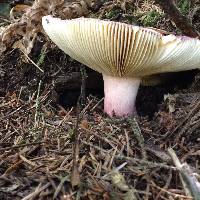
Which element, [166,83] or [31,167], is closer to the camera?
[31,167]

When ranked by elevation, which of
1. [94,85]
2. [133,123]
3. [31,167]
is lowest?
[31,167]

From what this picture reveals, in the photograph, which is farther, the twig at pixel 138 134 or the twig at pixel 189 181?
the twig at pixel 138 134

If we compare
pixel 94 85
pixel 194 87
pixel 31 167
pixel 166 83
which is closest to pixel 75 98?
pixel 94 85

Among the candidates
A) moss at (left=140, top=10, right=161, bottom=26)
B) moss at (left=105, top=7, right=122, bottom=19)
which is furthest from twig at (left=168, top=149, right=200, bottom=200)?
moss at (left=105, top=7, right=122, bottom=19)

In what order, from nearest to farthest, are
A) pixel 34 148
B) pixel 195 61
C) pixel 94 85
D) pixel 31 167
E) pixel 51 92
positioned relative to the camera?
pixel 31 167, pixel 34 148, pixel 195 61, pixel 51 92, pixel 94 85

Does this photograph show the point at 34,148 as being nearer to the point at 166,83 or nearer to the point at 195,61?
the point at 195,61

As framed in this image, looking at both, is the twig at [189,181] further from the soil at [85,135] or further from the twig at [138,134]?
the twig at [138,134]

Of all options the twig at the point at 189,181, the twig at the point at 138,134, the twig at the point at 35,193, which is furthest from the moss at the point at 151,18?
the twig at the point at 35,193

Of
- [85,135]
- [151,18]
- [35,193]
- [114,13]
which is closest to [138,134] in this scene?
[85,135]
